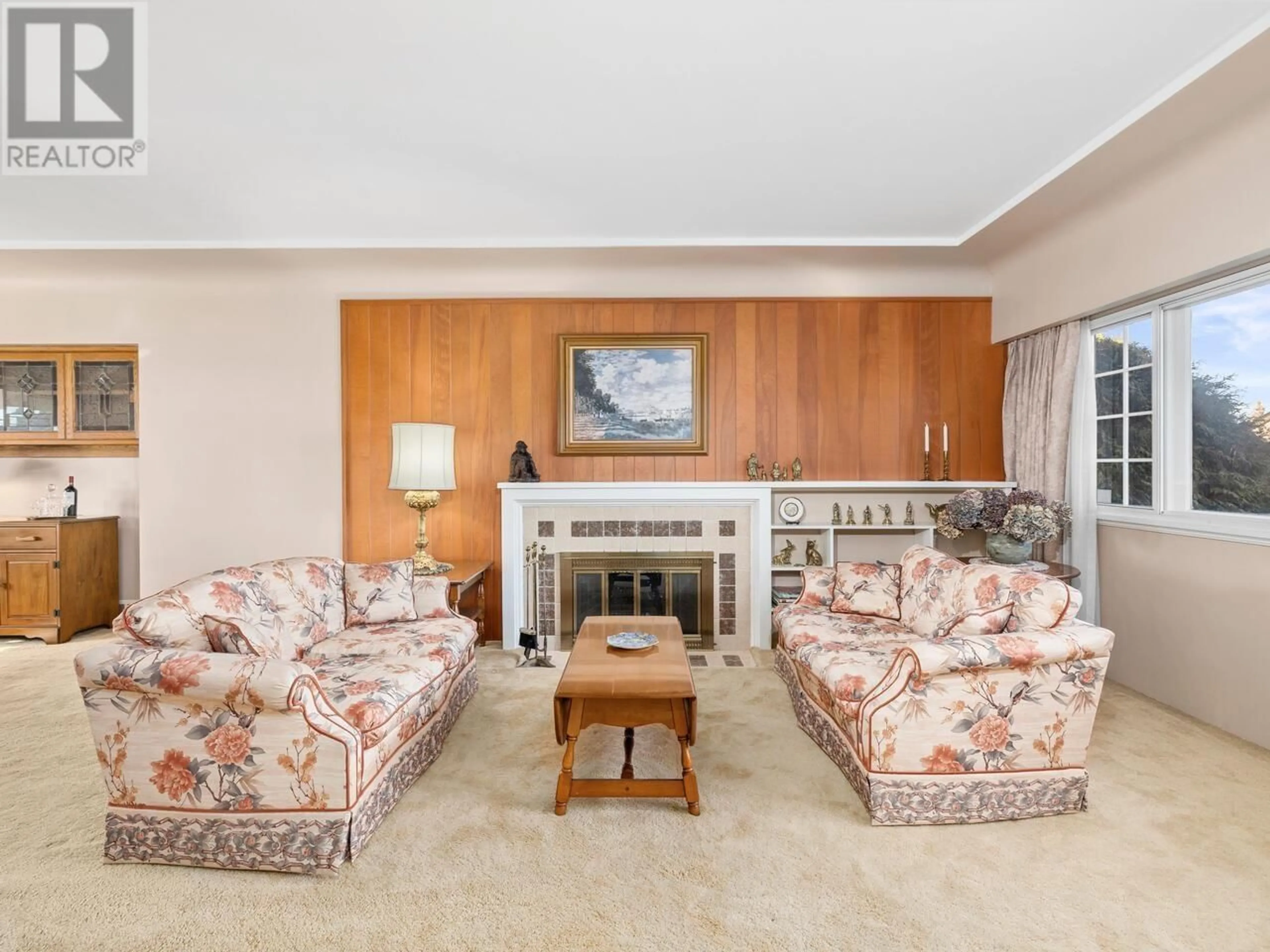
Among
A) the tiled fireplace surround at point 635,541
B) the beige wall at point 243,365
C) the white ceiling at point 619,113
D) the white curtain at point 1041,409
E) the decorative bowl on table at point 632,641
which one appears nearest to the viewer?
the white ceiling at point 619,113

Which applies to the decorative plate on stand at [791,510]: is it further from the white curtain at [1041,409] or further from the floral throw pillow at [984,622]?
the floral throw pillow at [984,622]

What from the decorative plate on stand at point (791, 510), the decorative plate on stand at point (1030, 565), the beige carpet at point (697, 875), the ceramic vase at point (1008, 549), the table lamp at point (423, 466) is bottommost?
the beige carpet at point (697, 875)

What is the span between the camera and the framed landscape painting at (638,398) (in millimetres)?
4566

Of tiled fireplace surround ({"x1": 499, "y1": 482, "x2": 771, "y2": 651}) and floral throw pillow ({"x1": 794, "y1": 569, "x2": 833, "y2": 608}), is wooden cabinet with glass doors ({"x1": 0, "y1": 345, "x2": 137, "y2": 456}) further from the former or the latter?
floral throw pillow ({"x1": 794, "y1": 569, "x2": 833, "y2": 608})

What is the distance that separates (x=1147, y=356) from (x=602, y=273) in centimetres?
344

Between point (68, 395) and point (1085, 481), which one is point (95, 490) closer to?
point (68, 395)

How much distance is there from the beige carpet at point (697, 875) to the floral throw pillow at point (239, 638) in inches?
26.6

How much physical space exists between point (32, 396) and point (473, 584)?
377 centimetres

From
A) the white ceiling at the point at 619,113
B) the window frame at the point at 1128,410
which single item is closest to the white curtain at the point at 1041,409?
the window frame at the point at 1128,410

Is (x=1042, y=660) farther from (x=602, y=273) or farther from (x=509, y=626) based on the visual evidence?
(x=602, y=273)

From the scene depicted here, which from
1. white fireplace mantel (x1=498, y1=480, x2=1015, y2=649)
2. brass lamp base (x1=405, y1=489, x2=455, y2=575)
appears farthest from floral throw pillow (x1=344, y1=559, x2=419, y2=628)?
white fireplace mantel (x1=498, y1=480, x2=1015, y2=649)

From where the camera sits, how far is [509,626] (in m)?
4.33

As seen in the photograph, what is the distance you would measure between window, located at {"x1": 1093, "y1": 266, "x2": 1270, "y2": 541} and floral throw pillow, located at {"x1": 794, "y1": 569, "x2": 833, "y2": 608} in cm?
177

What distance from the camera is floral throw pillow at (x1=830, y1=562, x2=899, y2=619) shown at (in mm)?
3279
